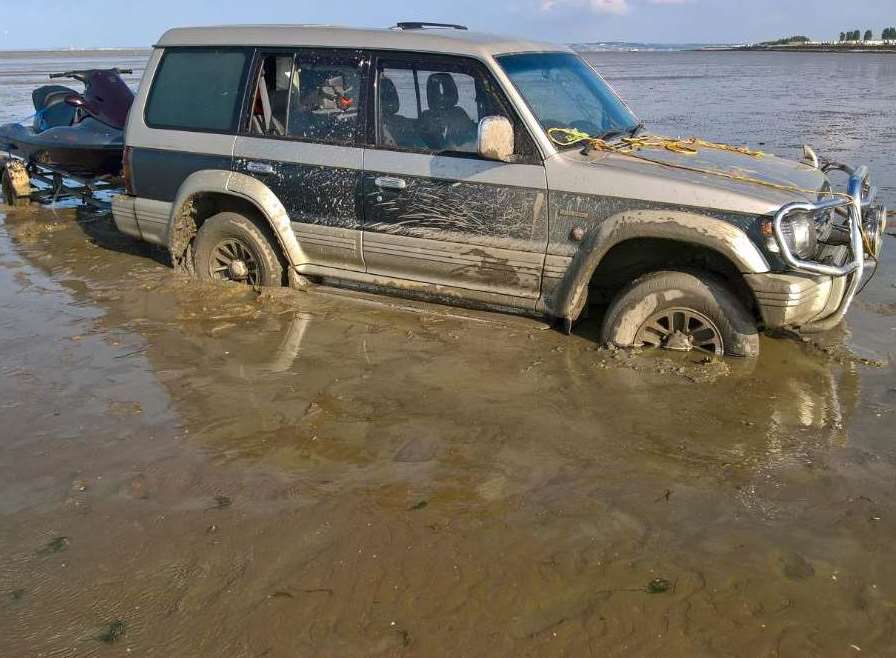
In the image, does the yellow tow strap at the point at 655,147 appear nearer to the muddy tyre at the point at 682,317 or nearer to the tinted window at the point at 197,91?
the muddy tyre at the point at 682,317

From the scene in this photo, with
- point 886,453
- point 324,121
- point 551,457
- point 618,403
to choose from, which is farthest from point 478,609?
point 324,121

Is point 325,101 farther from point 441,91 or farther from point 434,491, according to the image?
point 434,491

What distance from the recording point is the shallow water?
278 cm

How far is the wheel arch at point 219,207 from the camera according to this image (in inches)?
232

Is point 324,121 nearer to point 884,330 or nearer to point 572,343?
point 572,343

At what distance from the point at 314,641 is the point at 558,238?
9.78ft

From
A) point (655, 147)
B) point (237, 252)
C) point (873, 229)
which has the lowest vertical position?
point (237, 252)

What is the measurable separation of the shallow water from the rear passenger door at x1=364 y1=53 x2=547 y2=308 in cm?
38

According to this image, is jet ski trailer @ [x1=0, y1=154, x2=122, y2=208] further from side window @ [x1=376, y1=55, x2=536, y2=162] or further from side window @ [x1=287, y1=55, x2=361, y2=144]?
side window @ [x1=376, y1=55, x2=536, y2=162]

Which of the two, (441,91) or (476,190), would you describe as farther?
(441,91)

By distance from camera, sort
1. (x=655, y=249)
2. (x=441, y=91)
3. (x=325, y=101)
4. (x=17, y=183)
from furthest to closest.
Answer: (x=17, y=183) < (x=325, y=101) < (x=441, y=91) < (x=655, y=249)

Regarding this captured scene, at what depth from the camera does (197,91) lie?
618cm

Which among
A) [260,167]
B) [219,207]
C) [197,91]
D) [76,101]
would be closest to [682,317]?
[260,167]

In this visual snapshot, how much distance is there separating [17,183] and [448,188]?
720cm
